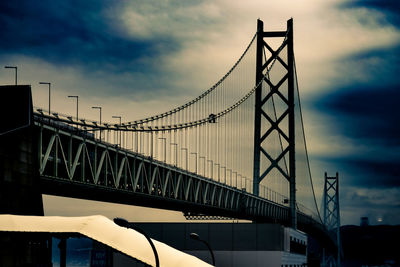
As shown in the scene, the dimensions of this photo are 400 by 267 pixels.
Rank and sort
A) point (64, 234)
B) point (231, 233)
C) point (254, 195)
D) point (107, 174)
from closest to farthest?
point (64, 234) < point (107, 174) < point (231, 233) < point (254, 195)

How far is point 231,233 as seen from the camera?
86062 mm

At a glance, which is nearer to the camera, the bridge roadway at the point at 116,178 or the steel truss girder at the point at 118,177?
the bridge roadway at the point at 116,178

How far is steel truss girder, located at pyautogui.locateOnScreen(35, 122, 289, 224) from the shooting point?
5859cm

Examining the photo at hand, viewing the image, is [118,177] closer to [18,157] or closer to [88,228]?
[18,157]

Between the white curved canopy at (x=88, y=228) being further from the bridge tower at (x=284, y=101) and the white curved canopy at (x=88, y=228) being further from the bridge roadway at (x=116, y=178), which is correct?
the bridge tower at (x=284, y=101)

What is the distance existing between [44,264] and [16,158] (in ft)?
17.4

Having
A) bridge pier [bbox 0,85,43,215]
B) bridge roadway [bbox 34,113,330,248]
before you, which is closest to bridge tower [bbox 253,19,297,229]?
bridge roadway [bbox 34,113,330,248]

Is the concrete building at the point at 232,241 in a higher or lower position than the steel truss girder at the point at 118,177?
lower

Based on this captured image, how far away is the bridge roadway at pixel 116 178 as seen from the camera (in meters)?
58.2

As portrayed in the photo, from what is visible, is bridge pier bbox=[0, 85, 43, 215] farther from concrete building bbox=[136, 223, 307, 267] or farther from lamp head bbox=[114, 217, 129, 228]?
concrete building bbox=[136, 223, 307, 267]

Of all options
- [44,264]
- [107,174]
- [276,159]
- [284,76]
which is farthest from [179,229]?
[44,264]

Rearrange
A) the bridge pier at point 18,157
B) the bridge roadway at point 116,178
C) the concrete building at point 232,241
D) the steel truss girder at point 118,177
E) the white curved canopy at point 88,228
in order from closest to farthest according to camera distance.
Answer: the white curved canopy at point 88,228 → the bridge pier at point 18,157 → the bridge roadway at point 116,178 → the steel truss girder at point 118,177 → the concrete building at point 232,241

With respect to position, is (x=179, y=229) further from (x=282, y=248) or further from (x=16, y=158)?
(x=16, y=158)

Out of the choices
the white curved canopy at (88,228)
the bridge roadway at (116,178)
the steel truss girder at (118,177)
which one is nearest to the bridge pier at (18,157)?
the bridge roadway at (116,178)
